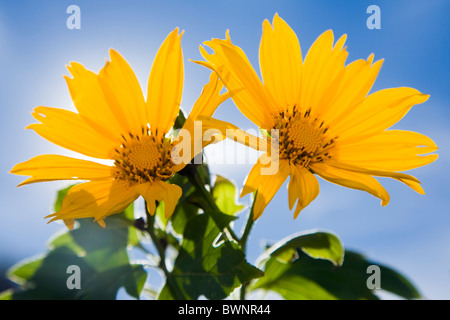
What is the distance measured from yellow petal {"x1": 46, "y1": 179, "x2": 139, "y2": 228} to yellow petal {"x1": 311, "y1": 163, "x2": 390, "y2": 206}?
400mm

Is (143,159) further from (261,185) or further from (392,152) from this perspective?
(392,152)

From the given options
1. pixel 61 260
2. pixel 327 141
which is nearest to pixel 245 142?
pixel 327 141

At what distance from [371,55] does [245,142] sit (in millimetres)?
457

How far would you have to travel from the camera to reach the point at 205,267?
0.98 metres

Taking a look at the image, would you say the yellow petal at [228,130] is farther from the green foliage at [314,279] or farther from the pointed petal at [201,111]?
the green foliage at [314,279]

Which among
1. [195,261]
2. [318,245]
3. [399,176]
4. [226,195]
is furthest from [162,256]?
[399,176]

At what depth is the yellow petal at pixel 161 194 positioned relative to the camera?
779 millimetres

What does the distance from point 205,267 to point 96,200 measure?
29 cm

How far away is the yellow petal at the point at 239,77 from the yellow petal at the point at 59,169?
0.36 metres

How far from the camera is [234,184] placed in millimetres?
1224

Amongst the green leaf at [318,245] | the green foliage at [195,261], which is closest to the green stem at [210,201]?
the green foliage at [195,261]

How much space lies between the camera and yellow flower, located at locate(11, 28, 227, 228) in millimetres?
953

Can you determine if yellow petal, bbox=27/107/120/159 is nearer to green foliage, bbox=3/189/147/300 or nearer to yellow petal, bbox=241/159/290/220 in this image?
green foliage, bbox=3/189/147/300

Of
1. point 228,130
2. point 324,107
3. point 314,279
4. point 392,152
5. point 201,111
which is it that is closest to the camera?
point 228,130
